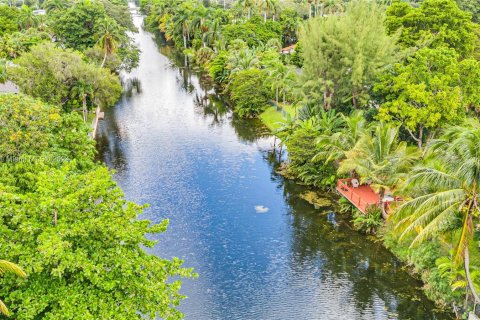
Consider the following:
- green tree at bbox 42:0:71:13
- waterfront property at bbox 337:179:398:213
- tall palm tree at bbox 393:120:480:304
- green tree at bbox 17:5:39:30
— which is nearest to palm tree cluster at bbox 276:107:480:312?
tall palm tree at bbox 393:120:480:304

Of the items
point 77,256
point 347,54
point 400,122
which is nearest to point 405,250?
point 400,122

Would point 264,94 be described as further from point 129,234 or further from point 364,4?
point 129,234

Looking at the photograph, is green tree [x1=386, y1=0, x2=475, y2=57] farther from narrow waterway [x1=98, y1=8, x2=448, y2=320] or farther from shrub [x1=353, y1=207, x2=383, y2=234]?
shrub [x1=353, y1=207, x2=383, y2=234]

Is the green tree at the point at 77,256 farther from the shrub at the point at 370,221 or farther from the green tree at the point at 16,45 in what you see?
the green tree at the point at 16,45

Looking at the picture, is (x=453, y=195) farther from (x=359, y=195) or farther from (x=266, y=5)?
(x=266, y=5)

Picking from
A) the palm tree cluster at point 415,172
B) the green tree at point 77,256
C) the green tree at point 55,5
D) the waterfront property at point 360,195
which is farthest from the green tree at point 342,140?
the green tree at point 55,5
